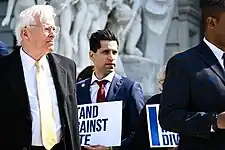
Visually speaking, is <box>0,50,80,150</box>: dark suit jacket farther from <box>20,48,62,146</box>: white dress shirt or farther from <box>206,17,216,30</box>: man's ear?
<box>206,17,216,30</box>: man's ear

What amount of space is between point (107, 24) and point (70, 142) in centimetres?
711

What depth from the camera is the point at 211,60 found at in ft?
9.05

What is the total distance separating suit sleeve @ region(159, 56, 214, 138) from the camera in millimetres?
2639

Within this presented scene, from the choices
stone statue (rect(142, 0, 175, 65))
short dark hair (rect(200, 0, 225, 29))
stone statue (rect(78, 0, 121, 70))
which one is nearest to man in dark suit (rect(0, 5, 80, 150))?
short dark hair (rect(200, 0, 225, 29))

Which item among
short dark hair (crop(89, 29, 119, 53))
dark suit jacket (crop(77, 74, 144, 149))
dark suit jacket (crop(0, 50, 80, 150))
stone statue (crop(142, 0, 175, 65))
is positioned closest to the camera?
dark suit jacket (crop(0, 50, 80, 150))

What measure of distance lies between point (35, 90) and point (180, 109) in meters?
0.78

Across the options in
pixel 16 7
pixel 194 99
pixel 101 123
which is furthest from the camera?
pixel 16 7

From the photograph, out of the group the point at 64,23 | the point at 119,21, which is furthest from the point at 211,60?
the point at 119,21

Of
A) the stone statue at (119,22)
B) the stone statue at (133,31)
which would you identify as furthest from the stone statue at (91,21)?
the stone statue at (133,31)

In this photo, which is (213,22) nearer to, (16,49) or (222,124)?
(222,124)

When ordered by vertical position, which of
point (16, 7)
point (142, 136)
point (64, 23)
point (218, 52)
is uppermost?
point (16, 7)

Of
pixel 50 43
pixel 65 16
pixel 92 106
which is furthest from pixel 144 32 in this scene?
pixel 50 43

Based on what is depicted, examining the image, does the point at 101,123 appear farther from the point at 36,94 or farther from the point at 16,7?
the point at 16,7

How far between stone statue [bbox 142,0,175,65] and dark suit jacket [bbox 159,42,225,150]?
7996mm
